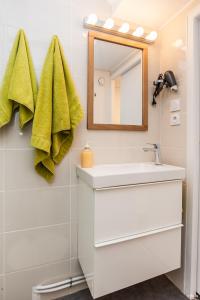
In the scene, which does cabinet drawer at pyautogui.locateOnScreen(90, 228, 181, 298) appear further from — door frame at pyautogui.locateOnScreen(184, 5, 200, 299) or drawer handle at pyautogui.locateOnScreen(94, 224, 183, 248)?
door frame at pyautogui.locateOnScreen(184, 5, 200, 299)

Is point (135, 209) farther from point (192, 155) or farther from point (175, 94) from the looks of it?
point (175, 94)

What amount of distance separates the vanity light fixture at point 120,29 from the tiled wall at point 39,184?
0.25 feet

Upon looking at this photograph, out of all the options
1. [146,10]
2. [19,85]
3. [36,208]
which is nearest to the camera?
[19,85]

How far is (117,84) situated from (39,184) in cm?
89

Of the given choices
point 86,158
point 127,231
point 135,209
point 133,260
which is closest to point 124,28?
point 86,158

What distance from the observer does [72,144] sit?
119 centimetres

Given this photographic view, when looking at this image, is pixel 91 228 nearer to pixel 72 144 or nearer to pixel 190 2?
pixel 72 144

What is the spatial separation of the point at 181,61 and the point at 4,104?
1177 millimetres

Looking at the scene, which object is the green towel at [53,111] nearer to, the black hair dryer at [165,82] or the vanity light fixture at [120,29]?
the vanity light fixture at [120,29]

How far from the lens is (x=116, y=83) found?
4.24ft

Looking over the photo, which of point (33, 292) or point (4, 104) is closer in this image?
point (4, 104)

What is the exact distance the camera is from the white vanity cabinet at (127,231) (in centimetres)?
91

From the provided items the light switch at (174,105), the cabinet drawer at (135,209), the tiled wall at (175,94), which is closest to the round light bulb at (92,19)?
the tiled wall at (175,94)

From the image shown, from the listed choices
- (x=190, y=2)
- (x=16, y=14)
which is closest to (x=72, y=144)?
(x=16, y=14)
